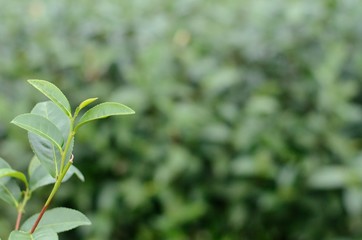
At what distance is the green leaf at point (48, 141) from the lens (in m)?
0.77

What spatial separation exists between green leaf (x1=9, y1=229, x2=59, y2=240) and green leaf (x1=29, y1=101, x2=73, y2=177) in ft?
0.25

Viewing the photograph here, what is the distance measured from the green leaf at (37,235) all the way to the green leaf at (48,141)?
0.25 ft

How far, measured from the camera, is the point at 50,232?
27.9 inches

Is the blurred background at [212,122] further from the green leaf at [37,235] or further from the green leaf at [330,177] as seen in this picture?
the green leaf at [37,235]

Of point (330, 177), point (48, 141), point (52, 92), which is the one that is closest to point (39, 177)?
point (48, 141)

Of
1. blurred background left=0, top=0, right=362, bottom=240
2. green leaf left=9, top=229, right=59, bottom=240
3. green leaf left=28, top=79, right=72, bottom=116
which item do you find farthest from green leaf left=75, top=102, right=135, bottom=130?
blurred background left=0, top=0, right=362, bottom=240

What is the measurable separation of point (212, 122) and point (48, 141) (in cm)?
181

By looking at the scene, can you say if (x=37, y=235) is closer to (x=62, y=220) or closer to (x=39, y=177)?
(x=62, y=220)

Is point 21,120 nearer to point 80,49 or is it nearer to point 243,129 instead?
point 243,129

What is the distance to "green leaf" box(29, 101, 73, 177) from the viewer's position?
771 millimetres

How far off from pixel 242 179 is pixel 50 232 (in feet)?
6.29

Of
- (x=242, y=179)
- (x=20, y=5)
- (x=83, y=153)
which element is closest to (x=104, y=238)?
(x=83, y=153)

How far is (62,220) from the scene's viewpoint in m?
0.75

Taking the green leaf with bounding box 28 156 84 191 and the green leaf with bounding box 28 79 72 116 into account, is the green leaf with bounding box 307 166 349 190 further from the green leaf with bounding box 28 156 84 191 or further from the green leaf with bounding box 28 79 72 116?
the green leaf with bounding box 28 79 72 116
